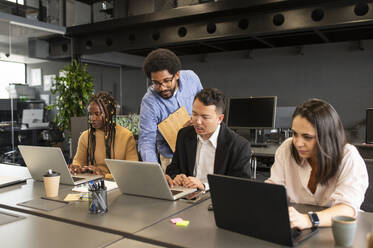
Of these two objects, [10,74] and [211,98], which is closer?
[211,98]

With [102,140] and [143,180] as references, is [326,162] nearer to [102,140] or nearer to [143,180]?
[143,180]

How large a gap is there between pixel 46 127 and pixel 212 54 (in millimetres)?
4220

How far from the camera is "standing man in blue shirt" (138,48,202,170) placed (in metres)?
2.14

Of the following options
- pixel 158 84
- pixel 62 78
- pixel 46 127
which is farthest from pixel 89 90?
pixel 158 84

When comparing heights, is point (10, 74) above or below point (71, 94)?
above

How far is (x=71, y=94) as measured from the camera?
622 cm

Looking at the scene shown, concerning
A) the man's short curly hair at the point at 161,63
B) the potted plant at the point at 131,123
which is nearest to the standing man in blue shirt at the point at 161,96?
the man's short curly hair at the point at 161,63

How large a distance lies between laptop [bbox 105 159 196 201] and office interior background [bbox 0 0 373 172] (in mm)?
3984

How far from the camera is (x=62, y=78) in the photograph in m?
6.23

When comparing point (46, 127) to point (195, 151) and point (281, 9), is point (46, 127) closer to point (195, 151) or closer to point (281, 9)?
point (281, 9)

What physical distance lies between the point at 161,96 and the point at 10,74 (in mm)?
4738

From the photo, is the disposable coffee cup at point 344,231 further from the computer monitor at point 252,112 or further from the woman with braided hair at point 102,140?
the computer monitor at point 252,112

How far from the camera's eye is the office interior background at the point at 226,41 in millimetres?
5070

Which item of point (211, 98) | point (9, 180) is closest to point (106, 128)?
point (9, 180)
